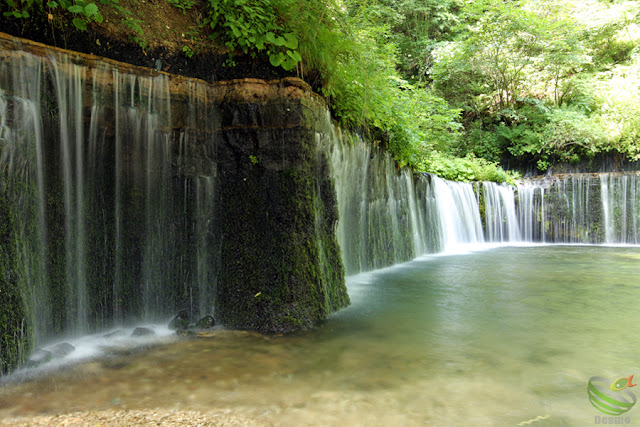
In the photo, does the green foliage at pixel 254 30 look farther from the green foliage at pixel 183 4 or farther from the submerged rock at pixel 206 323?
the submerged rock at pixel 206 323

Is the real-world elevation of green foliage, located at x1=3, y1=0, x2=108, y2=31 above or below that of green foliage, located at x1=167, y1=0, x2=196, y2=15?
below

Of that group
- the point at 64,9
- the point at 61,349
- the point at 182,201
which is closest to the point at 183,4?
the point at 64,9

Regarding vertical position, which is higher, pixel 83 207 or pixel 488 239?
pixel 83 207

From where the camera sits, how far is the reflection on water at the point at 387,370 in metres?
2.57

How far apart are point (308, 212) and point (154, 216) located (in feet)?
5.39

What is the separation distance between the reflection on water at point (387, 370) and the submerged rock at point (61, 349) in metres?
0.34

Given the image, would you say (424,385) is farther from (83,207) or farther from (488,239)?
(488,239)

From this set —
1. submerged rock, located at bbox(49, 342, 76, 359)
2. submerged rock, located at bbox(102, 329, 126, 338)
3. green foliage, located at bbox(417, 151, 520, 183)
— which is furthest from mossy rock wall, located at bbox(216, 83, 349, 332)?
green foliage, located at bbox(417, 151, 520, 183)

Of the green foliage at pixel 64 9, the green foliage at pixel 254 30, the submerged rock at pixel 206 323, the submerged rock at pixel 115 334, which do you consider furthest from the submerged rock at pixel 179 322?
the green foliage at pixel 64 9

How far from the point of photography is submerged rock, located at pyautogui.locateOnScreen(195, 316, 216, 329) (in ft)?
13.6

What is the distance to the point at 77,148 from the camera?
3.93 metres

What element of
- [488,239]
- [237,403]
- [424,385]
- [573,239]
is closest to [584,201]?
[573,239]

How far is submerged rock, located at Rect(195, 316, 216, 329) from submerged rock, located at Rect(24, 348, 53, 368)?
50.0 inches

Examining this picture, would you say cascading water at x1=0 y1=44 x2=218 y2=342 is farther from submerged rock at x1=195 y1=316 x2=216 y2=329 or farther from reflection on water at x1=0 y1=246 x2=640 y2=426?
reflection on water at x1=0 y1=246 x2=640 y2=426
